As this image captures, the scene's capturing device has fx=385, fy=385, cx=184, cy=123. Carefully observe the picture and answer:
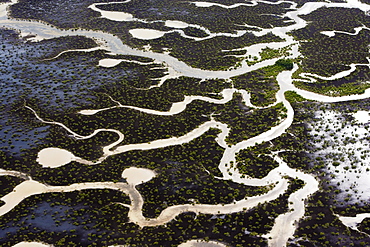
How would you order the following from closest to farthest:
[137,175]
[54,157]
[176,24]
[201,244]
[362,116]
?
[201,244]
[137,175]
[54,157]
[362,116]
[176,24]

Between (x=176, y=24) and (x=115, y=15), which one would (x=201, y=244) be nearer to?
(x=176, y=24)

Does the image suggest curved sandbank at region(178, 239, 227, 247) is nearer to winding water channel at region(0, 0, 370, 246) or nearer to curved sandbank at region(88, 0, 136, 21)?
winding water channel at region(0, 0, 370, 246)

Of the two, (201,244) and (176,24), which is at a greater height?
(176,24)

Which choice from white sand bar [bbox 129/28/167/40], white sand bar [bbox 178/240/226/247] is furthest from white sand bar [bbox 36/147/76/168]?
white sand bar [bbox 129/28/167/40]

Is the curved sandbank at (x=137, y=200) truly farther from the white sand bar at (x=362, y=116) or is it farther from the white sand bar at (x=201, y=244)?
the white sand bar at (x=362, y=116)

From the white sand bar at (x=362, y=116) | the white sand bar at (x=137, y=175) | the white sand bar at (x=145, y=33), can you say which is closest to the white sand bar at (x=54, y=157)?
the white sand bar at (x=137, y=175)

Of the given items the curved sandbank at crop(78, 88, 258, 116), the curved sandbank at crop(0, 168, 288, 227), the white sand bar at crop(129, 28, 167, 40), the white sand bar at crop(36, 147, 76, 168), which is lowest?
the curved sandbank at crop(0, 168, 288, 227)

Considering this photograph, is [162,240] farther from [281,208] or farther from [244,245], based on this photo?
[281,208]

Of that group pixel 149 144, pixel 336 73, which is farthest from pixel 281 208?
pixel 336 73

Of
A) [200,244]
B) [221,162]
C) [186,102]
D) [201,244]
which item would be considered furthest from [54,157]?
[201,244]

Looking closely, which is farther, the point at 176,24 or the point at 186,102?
the point at 176,24

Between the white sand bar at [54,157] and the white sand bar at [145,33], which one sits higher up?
the white sand bar at [145,33]

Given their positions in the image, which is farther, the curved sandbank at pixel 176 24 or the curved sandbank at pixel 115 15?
the curved sandbank at pixel 115 15
